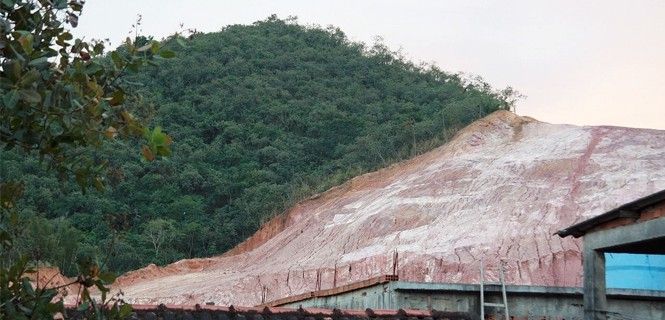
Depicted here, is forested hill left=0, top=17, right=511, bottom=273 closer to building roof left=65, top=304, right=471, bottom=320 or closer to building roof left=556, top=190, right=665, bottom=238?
building roof left=65, top=304, right=471, bottom=320

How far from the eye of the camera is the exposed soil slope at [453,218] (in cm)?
2695

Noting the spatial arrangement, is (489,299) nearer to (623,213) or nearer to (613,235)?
(613,235)

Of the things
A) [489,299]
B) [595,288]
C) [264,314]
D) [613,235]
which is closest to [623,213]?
[613,235]

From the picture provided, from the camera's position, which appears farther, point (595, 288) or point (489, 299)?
point (489, 299)

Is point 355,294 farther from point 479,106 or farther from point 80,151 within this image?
point 479,106

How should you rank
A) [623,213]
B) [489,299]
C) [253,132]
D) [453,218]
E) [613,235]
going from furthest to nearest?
[253,132] < [453,218] < [489,299] < [613,235] < [623,213]

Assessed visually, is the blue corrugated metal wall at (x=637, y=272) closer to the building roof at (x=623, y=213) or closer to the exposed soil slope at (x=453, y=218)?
the exposed soil slope at (x=453, y=218)

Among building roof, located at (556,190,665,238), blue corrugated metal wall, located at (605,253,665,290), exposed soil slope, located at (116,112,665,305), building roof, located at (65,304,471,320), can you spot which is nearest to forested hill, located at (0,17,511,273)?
exposed soil slope, located at (116,112,665,305)

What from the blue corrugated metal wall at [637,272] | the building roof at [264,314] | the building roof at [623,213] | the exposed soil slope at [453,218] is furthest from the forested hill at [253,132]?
the building roof at [623,213]

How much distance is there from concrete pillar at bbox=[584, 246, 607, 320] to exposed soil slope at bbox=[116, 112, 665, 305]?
52.0 ft

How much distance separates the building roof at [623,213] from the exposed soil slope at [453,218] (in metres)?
15.9

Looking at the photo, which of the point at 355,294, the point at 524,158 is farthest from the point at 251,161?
the point at 355,294

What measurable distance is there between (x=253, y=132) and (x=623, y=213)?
39.6 meters

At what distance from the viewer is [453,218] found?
30.9 metres
